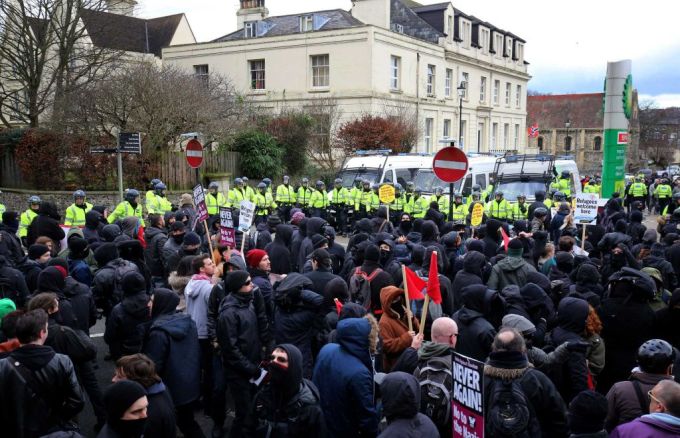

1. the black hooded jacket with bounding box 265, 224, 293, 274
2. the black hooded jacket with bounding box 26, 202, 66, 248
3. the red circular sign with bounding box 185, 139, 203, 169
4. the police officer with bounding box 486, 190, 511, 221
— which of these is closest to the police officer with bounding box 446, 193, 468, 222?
the police officer with bounding box 486, 190, 511, 221

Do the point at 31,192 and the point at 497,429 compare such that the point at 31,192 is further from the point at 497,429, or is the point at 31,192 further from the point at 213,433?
the point at 497,429

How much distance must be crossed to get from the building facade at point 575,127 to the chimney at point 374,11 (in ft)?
122

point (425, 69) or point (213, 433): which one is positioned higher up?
point (425, 69)

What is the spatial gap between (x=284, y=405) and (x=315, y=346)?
8.08ft

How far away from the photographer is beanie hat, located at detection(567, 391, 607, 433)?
11.5 ft

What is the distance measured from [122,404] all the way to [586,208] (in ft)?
32.5

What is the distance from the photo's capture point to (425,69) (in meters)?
41.3

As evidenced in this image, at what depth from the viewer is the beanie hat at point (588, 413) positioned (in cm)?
351

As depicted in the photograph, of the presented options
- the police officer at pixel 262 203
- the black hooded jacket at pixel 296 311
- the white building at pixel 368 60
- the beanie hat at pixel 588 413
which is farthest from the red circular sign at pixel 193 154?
the white building at pixel 368 60

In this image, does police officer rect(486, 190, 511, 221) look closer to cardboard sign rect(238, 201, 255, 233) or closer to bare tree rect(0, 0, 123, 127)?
cardboard sign rect(238, 201, 255, 233)

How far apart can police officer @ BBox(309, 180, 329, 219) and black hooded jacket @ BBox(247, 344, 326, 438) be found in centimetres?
1509

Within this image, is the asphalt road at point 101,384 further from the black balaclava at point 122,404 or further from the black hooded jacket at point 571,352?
the black hooded jacket at point 571,352

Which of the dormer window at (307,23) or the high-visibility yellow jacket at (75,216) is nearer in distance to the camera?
the high-visibility yellow jacket at (75,216)

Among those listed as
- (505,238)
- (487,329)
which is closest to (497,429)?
(487,329)
